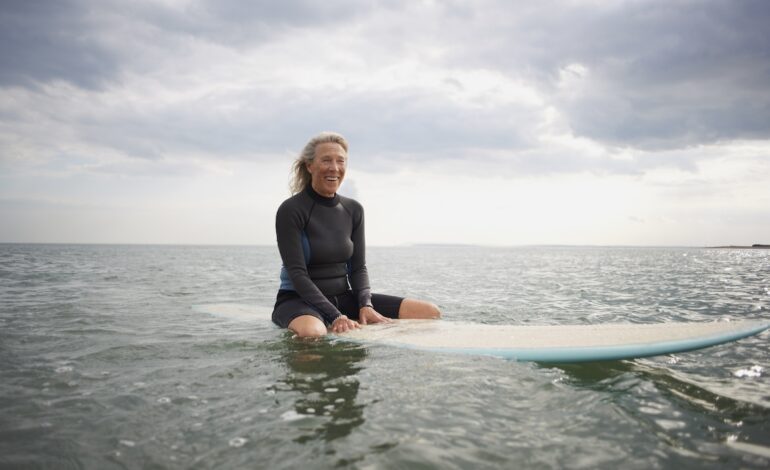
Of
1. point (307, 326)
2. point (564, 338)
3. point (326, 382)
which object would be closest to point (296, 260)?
point (307, 326)

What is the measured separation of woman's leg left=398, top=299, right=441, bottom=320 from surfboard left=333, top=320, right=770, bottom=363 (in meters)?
0.65

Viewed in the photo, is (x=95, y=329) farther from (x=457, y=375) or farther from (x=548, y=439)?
(x=548, y=439)

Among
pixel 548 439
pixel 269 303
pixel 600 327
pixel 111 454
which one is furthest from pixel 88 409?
pixel 269 303

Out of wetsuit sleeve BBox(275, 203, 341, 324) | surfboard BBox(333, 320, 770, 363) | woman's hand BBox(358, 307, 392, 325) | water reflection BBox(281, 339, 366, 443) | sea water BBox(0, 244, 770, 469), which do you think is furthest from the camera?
woman's hand BBox(358, 307, 392, 325)

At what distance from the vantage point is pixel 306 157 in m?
5.09

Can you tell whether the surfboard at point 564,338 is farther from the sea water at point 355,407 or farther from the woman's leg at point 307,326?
the woman's leg at point 307,326

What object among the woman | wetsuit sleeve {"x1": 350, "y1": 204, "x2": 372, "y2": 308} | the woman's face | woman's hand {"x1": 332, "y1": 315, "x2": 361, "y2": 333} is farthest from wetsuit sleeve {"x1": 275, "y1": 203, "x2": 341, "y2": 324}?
wetsuit sleeve {"x1": 350, "y1": 204, "x2": 372, "y2": 308}

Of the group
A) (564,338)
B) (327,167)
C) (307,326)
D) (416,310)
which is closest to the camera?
(564,338)

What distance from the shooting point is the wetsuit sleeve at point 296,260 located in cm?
480

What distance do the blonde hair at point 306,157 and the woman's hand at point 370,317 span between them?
1604 millimetres

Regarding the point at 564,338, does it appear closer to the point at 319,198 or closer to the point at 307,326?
the point at 307,326

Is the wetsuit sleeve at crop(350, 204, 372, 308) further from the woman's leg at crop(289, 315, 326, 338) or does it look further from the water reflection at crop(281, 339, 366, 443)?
the water reflection at crop(281, 339, 366, 443)

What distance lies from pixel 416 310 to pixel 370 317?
65cm

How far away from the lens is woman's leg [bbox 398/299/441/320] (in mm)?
5453
